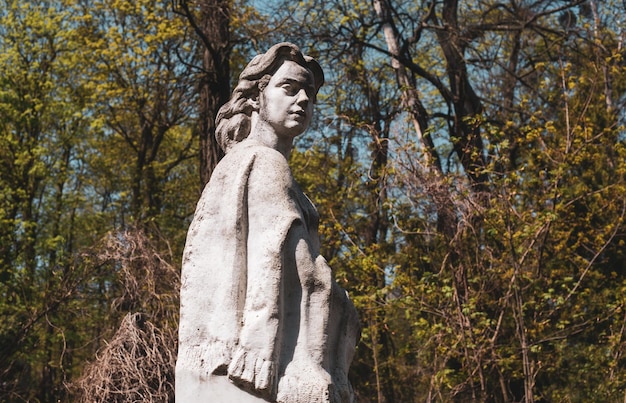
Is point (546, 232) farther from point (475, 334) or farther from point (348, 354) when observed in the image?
point (348, 354)

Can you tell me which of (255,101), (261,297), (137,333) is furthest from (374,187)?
(261,297)

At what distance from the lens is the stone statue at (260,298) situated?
470 cm

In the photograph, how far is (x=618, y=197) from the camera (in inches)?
526

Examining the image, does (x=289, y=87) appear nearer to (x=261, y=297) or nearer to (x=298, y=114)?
(x=298, y=114)

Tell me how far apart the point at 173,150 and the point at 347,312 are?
65.4ft

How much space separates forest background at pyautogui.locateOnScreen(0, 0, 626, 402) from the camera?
39.8 feet

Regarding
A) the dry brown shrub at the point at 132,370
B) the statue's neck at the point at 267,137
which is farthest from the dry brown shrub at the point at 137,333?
the statue's neck at the point at 267,137

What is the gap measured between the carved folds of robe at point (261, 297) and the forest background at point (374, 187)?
224 inches

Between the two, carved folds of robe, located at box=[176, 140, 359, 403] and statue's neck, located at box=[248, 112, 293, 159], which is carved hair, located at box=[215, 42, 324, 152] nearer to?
statue's neck, located at box=[248, 112, 293, 159]

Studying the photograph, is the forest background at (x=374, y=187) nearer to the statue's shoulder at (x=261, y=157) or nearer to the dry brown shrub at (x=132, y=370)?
the dry brown shrub at (x=132, y=370)

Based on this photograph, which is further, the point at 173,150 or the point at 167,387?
the point at 173,150

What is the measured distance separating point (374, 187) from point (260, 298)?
36.3ft

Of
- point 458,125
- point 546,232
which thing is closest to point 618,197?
point 546,232

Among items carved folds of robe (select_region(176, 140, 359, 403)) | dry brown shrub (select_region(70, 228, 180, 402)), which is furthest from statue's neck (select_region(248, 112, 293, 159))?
dry brown shrub (select_region(70, 228, 180, 402))
